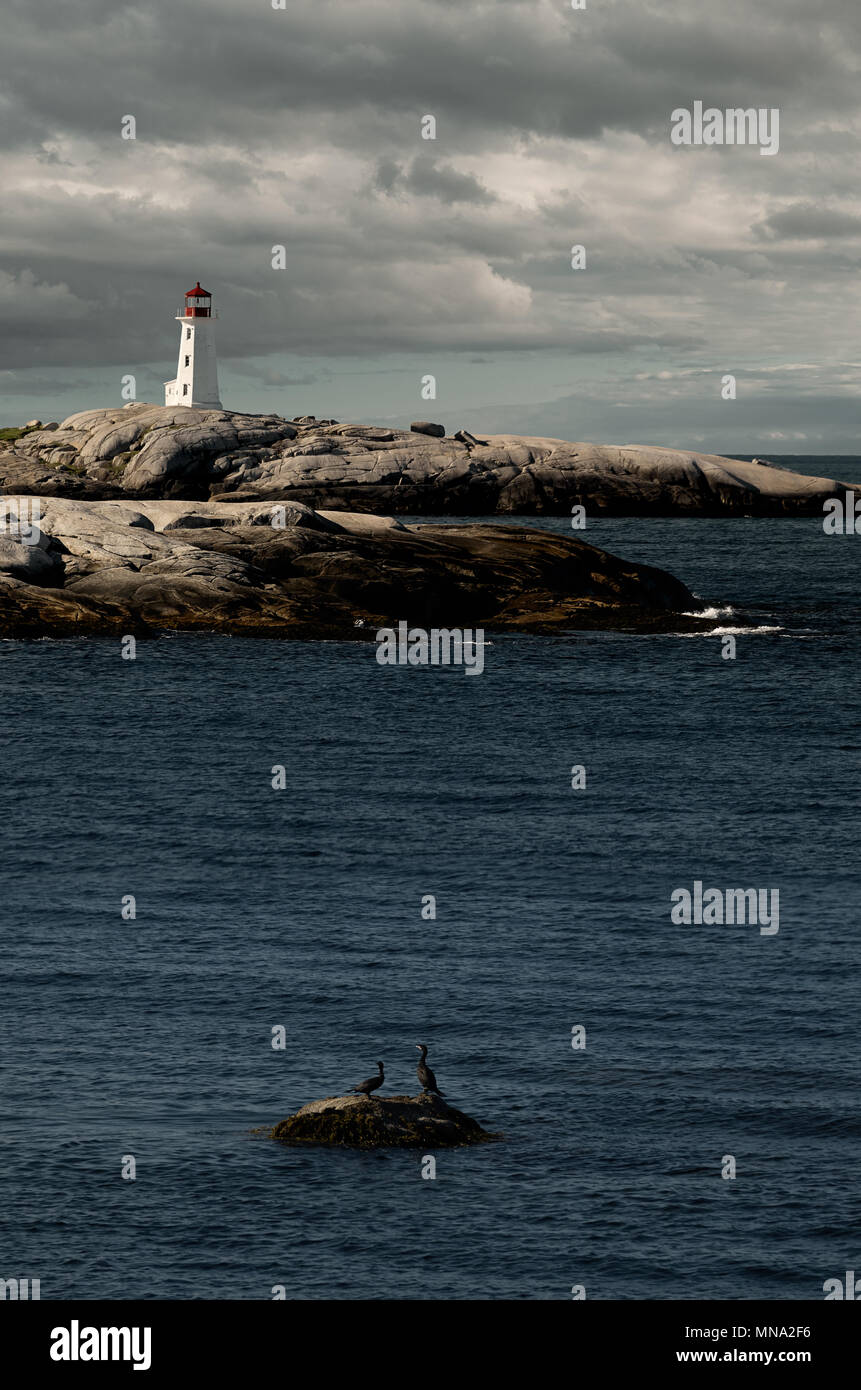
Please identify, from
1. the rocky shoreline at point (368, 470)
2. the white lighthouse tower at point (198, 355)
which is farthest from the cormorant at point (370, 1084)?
the white lighthouse tower at point (198, 355)

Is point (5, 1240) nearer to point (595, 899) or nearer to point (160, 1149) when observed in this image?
point (160, 1149)

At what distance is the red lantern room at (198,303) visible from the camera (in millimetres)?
149625

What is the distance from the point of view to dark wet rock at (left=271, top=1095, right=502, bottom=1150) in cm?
2297

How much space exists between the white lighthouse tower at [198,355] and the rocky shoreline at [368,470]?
2689 millimetres

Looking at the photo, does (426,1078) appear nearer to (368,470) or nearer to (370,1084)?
(370,1084)

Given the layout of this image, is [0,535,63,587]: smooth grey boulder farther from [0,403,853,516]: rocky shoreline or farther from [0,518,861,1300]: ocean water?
[0,403,853,516]: rocky shoreline

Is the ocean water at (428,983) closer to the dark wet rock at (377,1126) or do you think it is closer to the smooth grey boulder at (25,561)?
the dark wet rock at (377,1126)

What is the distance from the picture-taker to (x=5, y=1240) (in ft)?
65.9

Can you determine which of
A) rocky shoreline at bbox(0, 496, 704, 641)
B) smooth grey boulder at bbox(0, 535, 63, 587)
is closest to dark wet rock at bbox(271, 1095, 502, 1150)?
rocky shoreline at bbox(0, 496, 704, 641)

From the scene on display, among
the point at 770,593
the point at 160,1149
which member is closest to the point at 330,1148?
the point at 160,1149

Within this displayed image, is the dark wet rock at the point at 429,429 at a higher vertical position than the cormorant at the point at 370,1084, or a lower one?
higher

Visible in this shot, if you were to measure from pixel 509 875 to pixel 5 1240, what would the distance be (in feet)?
64.9

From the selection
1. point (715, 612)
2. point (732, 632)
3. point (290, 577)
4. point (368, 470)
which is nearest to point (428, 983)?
point (290, 577)

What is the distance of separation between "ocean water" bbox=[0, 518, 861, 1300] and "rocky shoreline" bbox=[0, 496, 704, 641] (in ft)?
29.9
